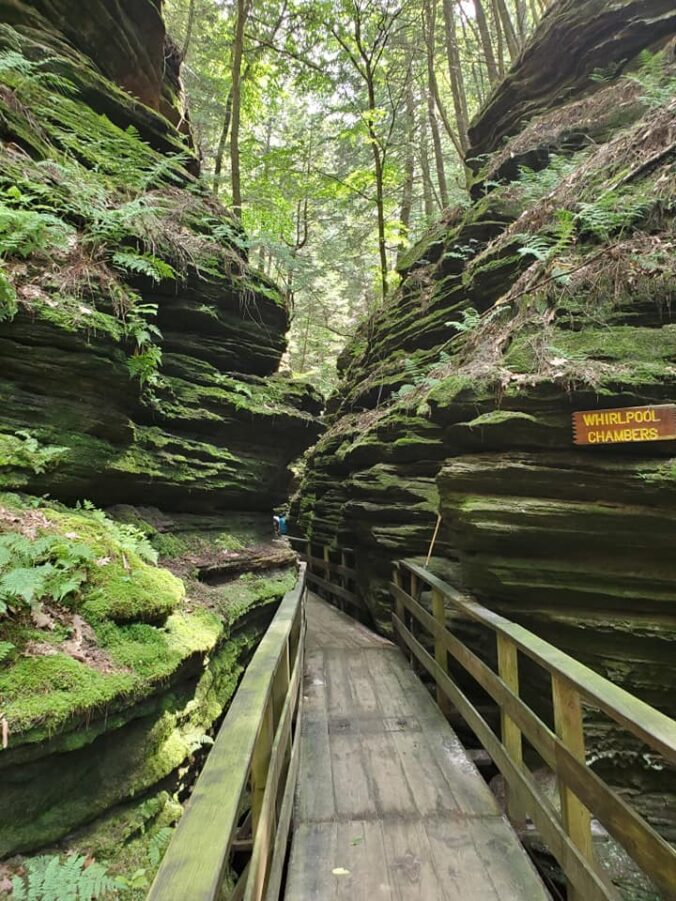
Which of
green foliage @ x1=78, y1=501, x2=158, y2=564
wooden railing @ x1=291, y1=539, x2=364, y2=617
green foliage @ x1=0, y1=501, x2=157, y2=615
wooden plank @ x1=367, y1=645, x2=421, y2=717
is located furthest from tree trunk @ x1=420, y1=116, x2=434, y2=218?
green foliage @ x1=0, y1=501, x2=157, y2=615

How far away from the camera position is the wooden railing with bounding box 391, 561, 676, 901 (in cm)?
197

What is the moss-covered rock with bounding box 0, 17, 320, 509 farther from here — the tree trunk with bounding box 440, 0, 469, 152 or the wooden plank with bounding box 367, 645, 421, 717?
the tree trunk with bounding box 440, 0, 469, 152

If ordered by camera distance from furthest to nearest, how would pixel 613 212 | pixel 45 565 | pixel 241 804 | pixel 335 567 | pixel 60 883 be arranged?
pixel 335 567, pixel 613 212, pixel 45 565, pixel 60 883, pixel 241 804

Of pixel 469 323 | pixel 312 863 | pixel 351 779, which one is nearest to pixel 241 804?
pixel 312 863

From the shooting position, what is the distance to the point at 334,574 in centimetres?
1340

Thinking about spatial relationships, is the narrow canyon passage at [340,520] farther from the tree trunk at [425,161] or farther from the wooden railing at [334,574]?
the tree trunk at [425,161]

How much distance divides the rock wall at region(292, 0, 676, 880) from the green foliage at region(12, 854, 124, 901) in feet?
13.1

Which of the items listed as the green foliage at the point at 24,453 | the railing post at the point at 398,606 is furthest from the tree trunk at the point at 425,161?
the green foliage at the point at 24,453

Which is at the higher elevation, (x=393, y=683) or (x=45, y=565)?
(x=45, y=565)

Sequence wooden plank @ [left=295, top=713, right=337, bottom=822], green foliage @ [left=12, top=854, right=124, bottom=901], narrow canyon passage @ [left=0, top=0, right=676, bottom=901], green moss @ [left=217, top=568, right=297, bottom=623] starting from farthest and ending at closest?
green moss @ [left=217, top=568, right=297, bottom=623], wooden plank @ [left=295, top=713, right=337, bottom=822], narrow canyon passage @ [left=0, top=0, right=676, bottom=901], green foliage @ [left=12, top=854, right=124, bottom=901]

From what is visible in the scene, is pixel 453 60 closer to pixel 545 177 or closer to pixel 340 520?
pixel 545 177

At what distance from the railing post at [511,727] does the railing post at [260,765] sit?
1740mm

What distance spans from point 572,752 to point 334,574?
11039 millimetres

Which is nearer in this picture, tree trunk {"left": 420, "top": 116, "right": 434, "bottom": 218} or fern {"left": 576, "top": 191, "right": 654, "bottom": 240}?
fern {"left": 576, "top": 191, "right": 654, "bottom": 240}
